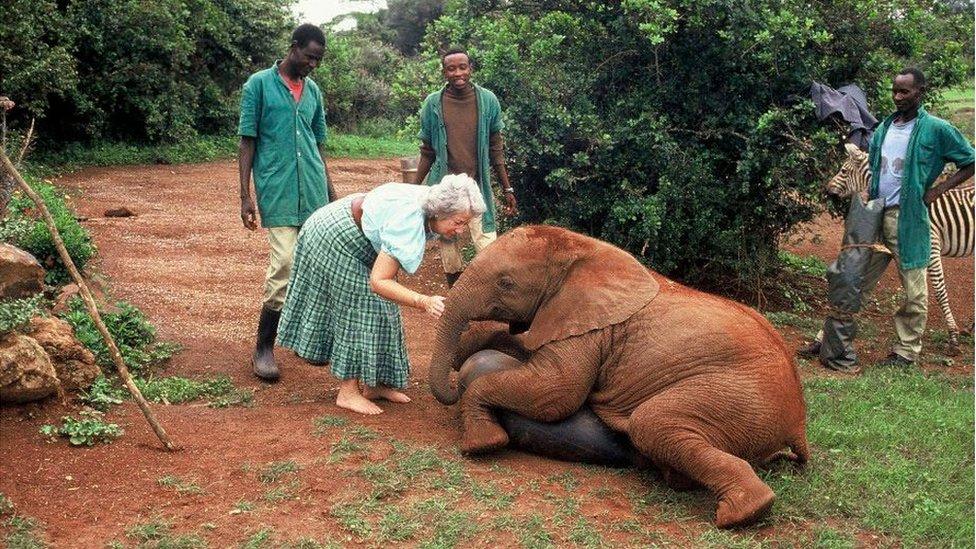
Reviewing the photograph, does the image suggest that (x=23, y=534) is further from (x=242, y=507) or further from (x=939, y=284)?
(x=939, y=284)

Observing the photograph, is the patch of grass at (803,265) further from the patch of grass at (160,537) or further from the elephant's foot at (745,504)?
the patch of grass at (160,537)

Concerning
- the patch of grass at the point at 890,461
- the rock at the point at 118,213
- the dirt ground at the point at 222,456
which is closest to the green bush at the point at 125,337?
the dirt ground at the point at 222,456

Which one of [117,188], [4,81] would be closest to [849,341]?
[117,188]

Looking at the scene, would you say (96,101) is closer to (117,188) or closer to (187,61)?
(187,61)

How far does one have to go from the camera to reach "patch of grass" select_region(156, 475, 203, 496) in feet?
14.6

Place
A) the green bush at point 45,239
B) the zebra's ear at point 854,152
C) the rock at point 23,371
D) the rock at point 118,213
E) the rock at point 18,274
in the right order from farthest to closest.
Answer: the rock at point 118,213 → the zebra's ear at point 854,152 → the green bush at point 45,239 → the rock at point 18,274 → the rock at point 23,371

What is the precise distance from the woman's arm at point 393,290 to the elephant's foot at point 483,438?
60 cm

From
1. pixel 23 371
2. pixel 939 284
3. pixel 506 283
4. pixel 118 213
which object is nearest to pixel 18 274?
pixel 23 371

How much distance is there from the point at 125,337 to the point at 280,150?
1.76 m

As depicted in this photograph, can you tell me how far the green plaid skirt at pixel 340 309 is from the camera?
539 centimetres

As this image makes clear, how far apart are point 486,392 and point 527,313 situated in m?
0.46

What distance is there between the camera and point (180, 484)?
449 centimetres

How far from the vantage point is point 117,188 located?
15.1m

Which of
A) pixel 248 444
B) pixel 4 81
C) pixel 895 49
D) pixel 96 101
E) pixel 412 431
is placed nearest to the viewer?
pixel 248 444
